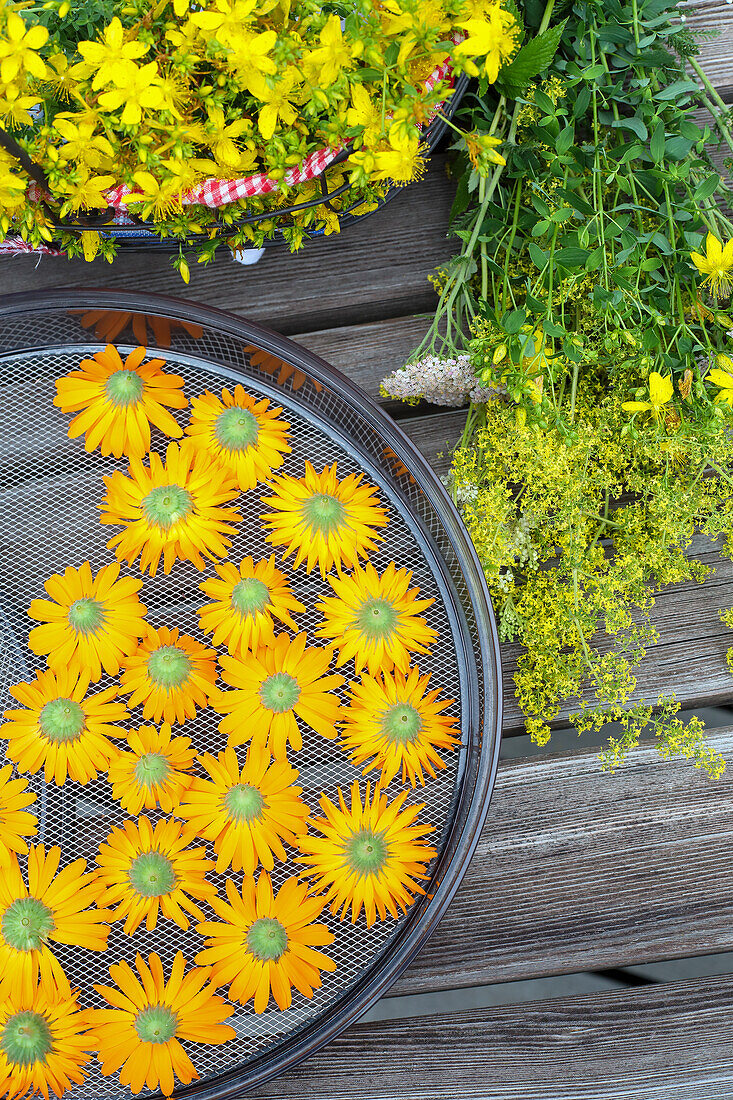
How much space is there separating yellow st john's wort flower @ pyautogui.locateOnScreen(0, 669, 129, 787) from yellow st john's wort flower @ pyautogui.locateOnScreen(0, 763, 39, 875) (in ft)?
0.06

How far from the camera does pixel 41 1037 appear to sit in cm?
54

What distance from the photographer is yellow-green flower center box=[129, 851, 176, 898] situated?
54 centimetres

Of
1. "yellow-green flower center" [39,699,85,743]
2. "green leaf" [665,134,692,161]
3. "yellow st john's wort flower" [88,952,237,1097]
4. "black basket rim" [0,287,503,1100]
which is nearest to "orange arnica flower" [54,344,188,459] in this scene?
"black basket rim" [0,287,503,1100]

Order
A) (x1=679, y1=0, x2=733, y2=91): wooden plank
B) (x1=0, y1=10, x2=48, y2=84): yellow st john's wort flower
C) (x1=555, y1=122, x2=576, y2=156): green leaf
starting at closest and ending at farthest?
(x1=0, y1=10, x2=48, y2=84): yellow st john's wort flower
(x1=555, y1=122, x2=576, y2=156): green leaf
(x1=679, y1=0, x2=733, y2=91): wooden plank

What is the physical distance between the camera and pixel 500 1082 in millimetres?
950

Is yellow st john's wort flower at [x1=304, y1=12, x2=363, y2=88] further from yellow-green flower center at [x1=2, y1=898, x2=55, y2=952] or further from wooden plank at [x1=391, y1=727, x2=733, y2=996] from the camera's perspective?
wooden plank at [x1=391, y1=727, x2=733, y2=996]

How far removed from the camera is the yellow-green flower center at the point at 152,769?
0.54 m

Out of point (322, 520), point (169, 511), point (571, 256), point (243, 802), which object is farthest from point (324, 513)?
point (571, 256)

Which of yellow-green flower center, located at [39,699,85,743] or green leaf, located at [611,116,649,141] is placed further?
green leaf, located at [611,116,649,141]

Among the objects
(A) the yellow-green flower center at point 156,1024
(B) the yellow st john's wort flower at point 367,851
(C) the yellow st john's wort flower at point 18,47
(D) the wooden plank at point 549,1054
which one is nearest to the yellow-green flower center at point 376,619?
(B) the yellow st john's wort flower at point 367,851

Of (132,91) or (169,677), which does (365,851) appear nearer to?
(169,677)

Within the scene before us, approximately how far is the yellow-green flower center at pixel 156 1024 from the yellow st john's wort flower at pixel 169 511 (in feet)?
1.14

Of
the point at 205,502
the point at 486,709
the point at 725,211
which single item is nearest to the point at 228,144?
the point at 205,502

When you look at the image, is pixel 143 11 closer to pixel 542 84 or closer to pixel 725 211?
pixel 542 84
